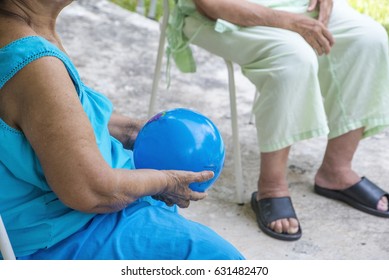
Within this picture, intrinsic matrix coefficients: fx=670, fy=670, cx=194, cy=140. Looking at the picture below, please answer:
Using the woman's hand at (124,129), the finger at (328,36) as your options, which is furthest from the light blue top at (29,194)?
the finger at (328,36)

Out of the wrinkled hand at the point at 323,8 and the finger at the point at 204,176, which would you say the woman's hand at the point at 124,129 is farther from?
the wrinkled hand at the point at 323,8

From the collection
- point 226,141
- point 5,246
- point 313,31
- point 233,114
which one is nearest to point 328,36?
point 313,31

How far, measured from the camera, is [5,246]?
1.40 meters

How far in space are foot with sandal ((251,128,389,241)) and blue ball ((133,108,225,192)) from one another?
1.05 metres

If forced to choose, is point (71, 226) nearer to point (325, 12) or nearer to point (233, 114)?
point (233, 114)

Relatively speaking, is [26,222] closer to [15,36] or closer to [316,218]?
[15,36]

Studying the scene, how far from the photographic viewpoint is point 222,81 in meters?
4.26

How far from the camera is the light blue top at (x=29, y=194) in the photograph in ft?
4.67

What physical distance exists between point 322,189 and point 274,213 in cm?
38

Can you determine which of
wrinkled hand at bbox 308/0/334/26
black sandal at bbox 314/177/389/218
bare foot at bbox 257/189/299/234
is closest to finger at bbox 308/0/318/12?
wrinkled hand at bbox 308/0/334/26

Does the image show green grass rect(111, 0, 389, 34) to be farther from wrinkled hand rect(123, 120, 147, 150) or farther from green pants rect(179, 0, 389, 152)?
wrinkled hand rect(123, 120, 147, 150)

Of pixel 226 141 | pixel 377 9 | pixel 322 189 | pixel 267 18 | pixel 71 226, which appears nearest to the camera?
pixel 71 226

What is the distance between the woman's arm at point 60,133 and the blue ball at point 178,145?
0.25m
